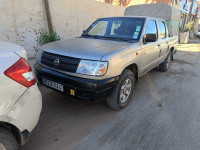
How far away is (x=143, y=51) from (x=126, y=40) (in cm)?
45

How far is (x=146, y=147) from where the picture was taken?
216cm

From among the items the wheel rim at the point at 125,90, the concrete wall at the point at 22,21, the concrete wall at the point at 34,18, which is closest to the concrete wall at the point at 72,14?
the concrete wall at the point at 34,18

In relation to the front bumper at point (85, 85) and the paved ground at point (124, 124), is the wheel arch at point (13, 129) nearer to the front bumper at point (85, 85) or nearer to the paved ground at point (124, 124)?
the paved ground at point (124, 124)

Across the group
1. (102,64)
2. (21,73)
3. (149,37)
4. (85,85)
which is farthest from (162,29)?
(21,73)

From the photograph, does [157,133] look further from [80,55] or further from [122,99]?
[80,55]

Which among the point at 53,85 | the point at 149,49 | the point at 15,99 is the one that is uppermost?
the point at 149,49

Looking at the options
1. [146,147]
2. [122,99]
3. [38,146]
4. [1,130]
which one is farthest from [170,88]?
[1,130]

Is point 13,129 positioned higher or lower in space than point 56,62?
lower

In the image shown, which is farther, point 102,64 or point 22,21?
point 22,21

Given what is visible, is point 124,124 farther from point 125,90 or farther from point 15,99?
point 15,99

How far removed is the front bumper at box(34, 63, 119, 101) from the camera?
232 centimetres

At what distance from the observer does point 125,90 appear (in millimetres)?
3021

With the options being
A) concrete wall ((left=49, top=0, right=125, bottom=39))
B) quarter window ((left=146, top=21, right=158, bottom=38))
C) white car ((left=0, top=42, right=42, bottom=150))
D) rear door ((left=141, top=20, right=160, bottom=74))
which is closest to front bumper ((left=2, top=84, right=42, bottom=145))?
white car ((left=0, top=42, right=42, bottom=150))

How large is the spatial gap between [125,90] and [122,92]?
11 cm
